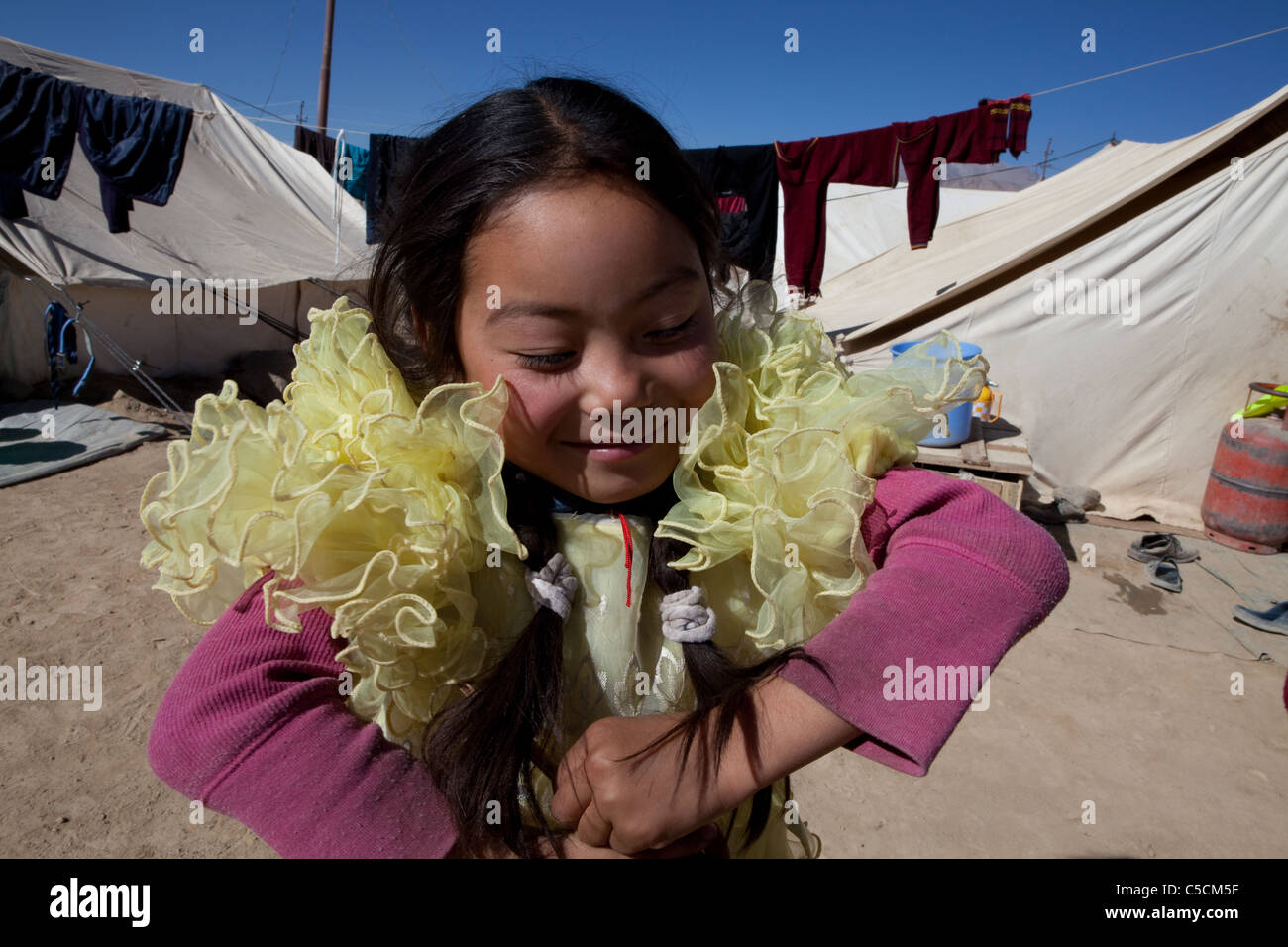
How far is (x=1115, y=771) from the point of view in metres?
2.44

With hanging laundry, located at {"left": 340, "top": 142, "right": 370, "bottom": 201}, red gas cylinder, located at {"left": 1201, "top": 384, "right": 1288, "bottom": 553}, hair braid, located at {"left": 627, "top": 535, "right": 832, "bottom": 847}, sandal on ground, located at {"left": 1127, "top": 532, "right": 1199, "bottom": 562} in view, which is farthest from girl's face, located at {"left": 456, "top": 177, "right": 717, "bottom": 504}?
hanging laundry, located at {"left": 340, "top": 142, "right": 370, "bottom": 201}

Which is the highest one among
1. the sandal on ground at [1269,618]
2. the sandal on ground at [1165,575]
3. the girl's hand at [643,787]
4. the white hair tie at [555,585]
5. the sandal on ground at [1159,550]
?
the white hair tie at [555,585]

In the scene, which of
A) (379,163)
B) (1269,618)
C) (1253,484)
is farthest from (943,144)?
(379,163)

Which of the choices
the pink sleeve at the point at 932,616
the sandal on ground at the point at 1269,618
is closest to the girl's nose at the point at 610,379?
the pink sleeve at the point at 932,616

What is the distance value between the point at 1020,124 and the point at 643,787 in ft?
19.3

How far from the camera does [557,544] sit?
91cm

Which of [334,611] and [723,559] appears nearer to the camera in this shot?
[334,611]

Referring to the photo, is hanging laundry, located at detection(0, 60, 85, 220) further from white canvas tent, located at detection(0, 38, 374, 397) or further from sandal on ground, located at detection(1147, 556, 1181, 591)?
sandal on ground, located at detection(1147, 556, 1181, 591)

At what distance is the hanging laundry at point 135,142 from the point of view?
205 inches

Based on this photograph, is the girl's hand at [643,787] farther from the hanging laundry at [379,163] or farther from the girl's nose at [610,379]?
the hanging laundry at [379,163]

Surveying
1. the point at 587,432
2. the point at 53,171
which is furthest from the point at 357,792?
the point at 53,171

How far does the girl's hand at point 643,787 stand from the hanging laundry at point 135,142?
6209 millimetres
